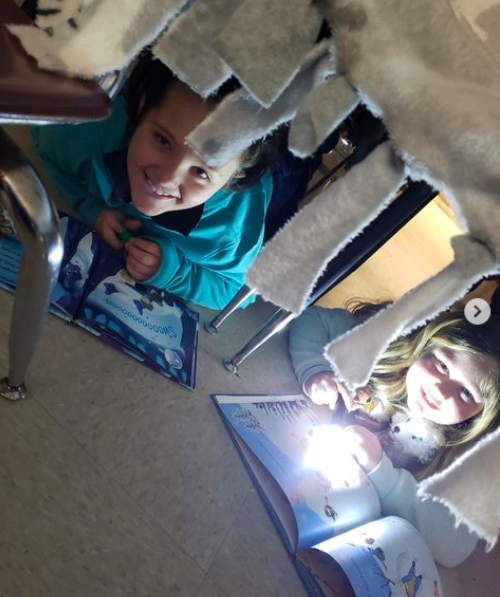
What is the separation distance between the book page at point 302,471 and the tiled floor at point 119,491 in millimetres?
38

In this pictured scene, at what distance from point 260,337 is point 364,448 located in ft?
0.82

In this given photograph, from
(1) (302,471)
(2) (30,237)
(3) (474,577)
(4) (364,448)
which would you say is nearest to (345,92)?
(2) (30,237)

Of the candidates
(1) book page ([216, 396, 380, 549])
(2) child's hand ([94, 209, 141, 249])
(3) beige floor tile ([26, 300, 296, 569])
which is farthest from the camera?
(2) child's hand ([94, 209, 141, 249])

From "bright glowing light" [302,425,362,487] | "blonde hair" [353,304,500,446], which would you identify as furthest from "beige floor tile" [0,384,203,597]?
"blonde hair" [353,304,500,446]

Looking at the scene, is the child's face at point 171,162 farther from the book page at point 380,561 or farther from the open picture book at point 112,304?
the book page at point 380,561

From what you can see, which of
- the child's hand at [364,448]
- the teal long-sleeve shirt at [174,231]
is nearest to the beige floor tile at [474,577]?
the child's hand at [364,448]

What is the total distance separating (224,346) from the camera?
823 millimetres

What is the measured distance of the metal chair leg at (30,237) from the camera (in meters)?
0.34

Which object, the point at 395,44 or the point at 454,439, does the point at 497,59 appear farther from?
the point at 454,439

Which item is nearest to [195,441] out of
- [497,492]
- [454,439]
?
[497,492]

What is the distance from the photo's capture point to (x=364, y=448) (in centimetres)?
83

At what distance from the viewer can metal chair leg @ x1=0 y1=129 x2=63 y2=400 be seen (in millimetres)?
341

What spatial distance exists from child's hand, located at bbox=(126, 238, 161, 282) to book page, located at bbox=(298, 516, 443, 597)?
41 centimetres

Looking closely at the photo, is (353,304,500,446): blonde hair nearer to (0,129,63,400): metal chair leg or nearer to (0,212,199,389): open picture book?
(0,212,199,389): open picture book
